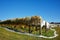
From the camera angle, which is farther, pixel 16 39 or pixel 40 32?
pixel 40 32

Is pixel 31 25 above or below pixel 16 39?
above

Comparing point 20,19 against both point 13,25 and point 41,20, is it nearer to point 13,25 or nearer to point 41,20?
point 13,25

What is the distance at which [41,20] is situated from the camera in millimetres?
29984

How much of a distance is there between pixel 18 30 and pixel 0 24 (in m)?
4.39

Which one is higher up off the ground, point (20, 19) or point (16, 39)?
point (20, 19)

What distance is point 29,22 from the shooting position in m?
30.2

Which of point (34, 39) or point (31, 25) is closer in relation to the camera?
point (34, 39)

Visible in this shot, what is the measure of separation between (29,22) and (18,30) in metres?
2.62

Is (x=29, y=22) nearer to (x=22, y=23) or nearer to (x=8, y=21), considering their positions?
(x=22, y=23)

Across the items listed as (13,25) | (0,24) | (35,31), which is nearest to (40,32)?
(35,31)

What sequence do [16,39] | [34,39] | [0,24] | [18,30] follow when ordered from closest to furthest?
[16,39], [34,39], [18,30], [0,24]

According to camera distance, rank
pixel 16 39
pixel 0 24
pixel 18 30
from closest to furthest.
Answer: pixel 16 39 < pixel 18 30 < pixel 0 24

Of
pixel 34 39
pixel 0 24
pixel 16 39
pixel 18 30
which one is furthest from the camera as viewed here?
pixel 0 24

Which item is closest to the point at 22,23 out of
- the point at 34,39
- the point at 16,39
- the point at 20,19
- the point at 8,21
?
the point at 20,19
